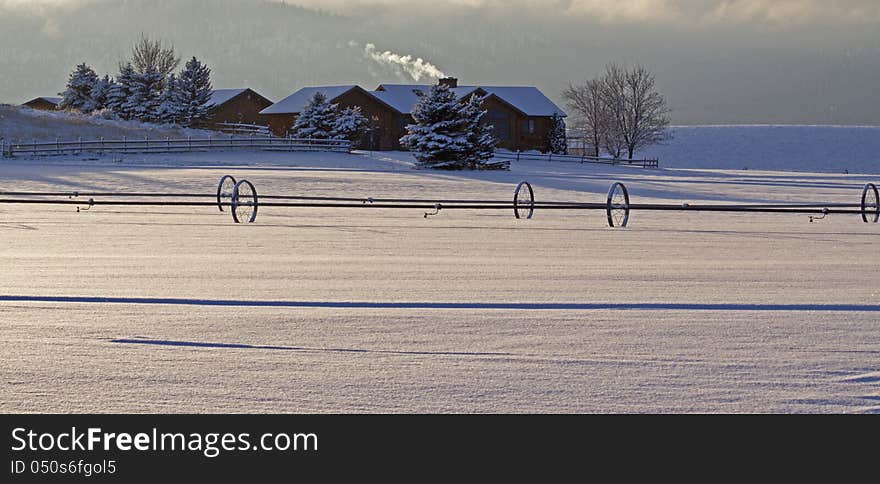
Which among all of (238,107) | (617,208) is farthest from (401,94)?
(617,208)

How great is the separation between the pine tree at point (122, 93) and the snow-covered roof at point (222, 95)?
999cm

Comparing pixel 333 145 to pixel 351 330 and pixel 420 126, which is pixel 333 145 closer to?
pixel 420 126

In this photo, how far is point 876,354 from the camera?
7.88 meters

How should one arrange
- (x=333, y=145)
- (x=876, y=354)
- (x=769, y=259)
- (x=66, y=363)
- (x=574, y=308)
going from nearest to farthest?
(x=66, y=363) → (x=876, y=354) → (x=574, y=308) → (x=769, y=259) → (x=333, y=145)

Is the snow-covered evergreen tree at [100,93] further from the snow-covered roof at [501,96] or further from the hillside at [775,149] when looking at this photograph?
the hillside at [775,149]

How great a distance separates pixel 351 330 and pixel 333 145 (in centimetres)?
6674

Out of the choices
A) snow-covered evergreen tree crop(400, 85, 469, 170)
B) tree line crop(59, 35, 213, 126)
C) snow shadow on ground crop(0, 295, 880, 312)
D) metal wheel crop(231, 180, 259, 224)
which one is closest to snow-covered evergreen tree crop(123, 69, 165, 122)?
tree line crop(59, 35, 213, 126)

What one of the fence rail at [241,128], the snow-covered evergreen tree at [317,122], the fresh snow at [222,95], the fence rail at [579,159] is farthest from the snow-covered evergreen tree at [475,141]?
the fresh snow at [222,95]

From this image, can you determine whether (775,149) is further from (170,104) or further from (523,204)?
(523,204)

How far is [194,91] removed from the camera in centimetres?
9162

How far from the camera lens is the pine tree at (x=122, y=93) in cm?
8938

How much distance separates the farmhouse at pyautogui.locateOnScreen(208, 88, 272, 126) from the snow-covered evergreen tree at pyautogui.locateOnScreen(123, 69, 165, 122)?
10.4m
